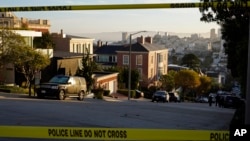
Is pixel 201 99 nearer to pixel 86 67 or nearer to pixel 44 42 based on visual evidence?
pixel 86 67

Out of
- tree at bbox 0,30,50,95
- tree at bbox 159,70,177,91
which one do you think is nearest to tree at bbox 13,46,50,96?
tree at bbox 0,30,50,95

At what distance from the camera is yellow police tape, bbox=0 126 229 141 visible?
13.6 feet

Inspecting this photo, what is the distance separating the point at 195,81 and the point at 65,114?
1138 inches

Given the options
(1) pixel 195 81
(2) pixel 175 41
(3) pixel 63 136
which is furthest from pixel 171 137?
(1) pixel 195 81

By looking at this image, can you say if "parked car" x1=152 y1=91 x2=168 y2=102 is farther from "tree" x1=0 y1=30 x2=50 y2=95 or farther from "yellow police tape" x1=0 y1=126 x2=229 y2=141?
"yellow police tape" x1=0 y1=126 x2=229 y2=141

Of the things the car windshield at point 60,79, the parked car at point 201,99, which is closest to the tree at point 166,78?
the car windshield at point 60,79

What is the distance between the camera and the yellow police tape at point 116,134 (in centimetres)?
414

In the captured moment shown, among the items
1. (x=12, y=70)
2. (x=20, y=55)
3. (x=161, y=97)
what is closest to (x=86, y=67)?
(x=20, y=55)

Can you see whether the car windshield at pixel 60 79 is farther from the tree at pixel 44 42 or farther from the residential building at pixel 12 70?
the residential building at pixel 12 70

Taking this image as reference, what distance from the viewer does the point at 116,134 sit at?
4324mm

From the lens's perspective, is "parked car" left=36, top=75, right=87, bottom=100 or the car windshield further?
"parked car" left=36, top=75, right=87, bottom=100

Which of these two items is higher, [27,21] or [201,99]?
[27,21]

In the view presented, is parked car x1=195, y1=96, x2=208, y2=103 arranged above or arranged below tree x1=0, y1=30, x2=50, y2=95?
below

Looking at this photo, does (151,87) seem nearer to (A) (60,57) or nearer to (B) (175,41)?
(A) (60,57)
